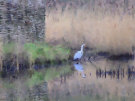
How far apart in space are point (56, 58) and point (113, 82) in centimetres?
518

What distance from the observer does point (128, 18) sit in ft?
59.1

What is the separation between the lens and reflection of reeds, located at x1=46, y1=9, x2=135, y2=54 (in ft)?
57.4

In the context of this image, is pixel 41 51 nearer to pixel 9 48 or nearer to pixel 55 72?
pixel 9 48

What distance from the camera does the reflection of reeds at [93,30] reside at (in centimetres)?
1748

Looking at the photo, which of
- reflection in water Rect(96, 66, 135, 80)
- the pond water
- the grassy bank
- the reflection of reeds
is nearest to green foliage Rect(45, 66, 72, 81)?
the pond water

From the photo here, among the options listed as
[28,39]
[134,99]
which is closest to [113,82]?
[134,99]

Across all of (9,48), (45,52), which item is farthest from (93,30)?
(9,48)

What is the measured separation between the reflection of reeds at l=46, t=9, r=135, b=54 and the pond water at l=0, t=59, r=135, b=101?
270 cm

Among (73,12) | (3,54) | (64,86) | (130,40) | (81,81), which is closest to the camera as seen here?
(64,86)

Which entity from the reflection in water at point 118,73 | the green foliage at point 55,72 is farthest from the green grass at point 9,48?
the reflection in water at point 118,73

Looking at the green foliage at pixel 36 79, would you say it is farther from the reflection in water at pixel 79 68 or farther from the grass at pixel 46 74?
the reflection in water at pixel 79 68

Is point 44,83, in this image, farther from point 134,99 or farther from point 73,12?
point 73,12

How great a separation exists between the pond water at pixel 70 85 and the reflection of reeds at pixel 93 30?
106 inches

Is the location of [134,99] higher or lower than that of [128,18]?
lower
